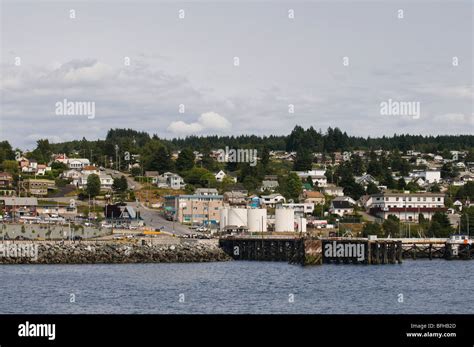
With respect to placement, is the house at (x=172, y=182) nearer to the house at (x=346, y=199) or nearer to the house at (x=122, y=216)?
the house at (x=346, y=199)

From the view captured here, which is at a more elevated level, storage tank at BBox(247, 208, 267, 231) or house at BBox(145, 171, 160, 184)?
house at BBox(145, 171, 160, 184)

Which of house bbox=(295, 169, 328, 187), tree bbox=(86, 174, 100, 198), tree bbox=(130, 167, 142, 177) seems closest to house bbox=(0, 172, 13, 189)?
tree bbox=(86, 174, 100, 198)

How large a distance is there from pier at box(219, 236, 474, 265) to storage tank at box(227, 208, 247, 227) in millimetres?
11811

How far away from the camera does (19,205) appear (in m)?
120

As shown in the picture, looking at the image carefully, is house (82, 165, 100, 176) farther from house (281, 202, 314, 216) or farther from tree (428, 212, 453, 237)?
tree (428, 212, 453, 237)

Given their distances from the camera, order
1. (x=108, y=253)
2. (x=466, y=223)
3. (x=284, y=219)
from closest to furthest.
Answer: (x=108, y=253)
(x=284, y=219)
(x=466, y=223)

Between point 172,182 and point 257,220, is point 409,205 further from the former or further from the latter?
point 172,182

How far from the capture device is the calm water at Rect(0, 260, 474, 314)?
45812 millimetres

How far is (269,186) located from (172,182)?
14071 mm

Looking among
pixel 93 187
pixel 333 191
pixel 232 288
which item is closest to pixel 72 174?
pixel 93 187

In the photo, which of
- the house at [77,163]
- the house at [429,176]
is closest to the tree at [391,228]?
the house at [429,176]

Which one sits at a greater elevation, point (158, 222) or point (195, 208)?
point (195, 208)

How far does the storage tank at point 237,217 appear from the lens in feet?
351
